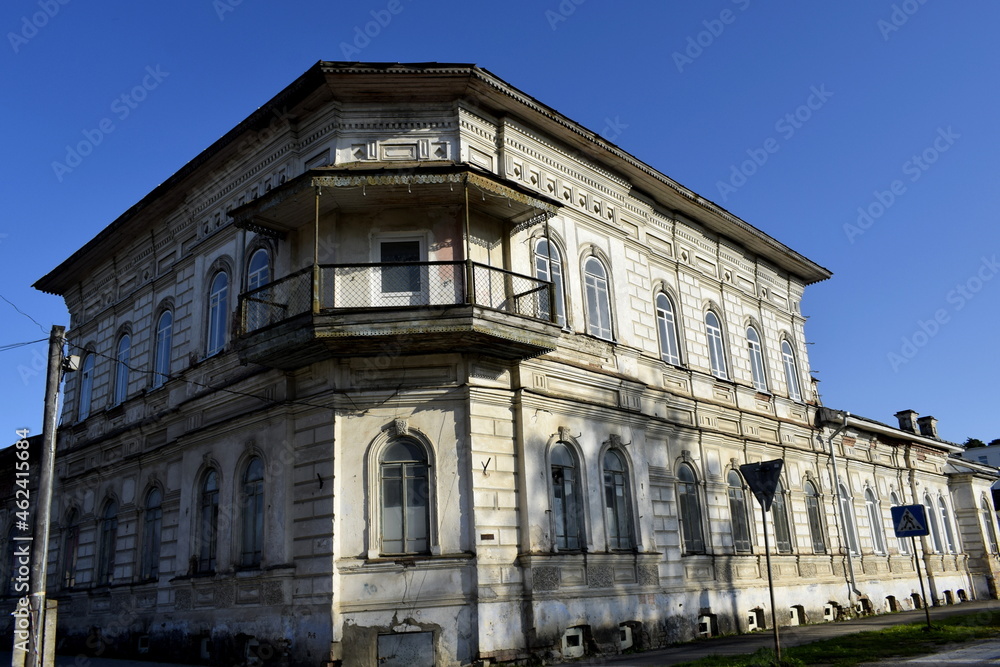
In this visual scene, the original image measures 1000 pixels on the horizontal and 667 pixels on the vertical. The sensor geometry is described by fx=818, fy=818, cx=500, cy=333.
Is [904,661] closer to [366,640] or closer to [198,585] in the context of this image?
[366,640]

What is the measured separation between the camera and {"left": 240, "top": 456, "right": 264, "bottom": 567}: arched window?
1517cm

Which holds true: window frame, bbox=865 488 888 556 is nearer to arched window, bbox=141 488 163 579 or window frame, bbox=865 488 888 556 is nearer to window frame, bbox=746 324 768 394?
window frame, bbox=746 324 768 394

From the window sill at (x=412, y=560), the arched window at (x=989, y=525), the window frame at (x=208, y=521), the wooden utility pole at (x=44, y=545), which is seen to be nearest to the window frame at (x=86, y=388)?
the window frame at (x=208, y=521)

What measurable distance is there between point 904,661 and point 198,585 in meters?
12.5

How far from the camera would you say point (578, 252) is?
58.0 feet

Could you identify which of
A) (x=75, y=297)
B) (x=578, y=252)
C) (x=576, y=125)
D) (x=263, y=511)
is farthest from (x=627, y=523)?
(x=75, y=297)

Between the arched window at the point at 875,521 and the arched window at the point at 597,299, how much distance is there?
1364cm

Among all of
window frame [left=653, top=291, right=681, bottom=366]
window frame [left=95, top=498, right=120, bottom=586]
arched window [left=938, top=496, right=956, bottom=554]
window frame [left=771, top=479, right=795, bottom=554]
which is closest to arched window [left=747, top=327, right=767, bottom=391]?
window frame [left=771, top=479, right=795, bottom=554]

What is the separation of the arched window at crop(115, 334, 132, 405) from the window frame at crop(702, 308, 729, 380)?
50.1 ft

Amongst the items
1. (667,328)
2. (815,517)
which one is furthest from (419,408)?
(815,517)

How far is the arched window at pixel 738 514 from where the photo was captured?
20.3 m

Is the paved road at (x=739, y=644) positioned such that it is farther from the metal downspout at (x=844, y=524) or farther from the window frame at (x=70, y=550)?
the window frame at (x=70, y=550)

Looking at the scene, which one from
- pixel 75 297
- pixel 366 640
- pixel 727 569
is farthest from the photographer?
pixel 75 297

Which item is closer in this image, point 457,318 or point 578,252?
point 457,318
